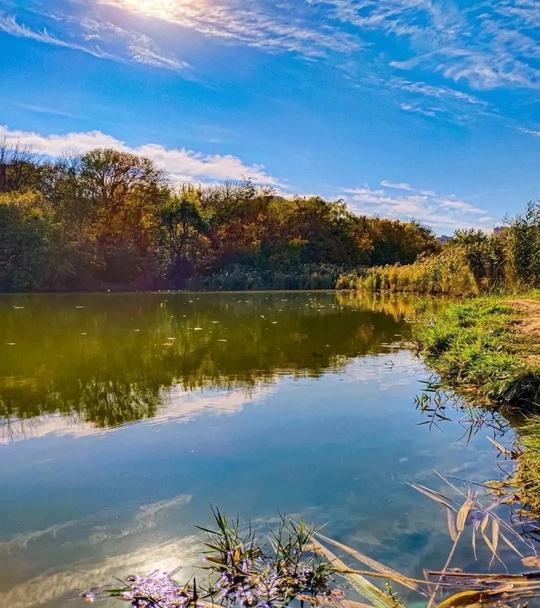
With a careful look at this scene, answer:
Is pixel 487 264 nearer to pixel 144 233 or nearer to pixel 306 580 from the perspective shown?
pixel 306 580

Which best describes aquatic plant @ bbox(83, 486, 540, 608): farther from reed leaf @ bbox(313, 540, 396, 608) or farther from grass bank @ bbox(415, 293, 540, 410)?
grass bank @ bbox(415, 293, 540, 410)

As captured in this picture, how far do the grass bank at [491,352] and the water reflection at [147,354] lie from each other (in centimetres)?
124

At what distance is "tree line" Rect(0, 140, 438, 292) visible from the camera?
25.6 metres

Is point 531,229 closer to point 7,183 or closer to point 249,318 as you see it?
point 249,318

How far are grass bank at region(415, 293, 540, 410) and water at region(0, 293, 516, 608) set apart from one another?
Answer: 1.46ft

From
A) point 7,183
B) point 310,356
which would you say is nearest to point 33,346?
point 310,356

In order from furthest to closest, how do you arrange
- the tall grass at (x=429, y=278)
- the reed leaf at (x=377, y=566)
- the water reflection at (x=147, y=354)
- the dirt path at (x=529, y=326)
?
the tall grass at (x=429, y=278)
the dirt path at (x=529, y=326)
the water reflection at (x=147, y=354)
the reed leaf at (x=377, y=566)

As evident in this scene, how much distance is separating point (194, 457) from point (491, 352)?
3.78 m

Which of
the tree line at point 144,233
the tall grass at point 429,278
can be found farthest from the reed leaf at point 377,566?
the tree line at point 144,233

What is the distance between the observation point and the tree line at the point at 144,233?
25641 millimetres

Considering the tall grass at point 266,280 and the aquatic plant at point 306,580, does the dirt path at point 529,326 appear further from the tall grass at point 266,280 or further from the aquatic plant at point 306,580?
the tall grass at point 266,280

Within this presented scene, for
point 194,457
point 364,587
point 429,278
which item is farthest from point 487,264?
point 364,587

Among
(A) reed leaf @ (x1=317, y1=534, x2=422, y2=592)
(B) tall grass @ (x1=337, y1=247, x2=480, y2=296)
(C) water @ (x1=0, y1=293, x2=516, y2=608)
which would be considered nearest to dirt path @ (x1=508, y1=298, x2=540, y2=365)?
(C) water @ (x1=0, y1=293, x2=516, y2=608)

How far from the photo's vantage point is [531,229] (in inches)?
529
